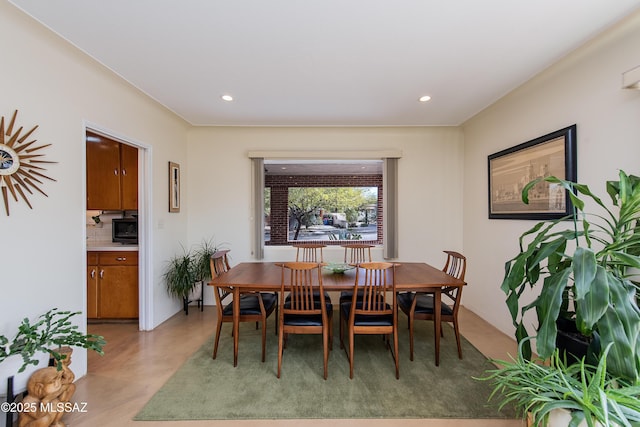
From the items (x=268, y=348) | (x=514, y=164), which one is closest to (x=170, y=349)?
(x=268, y=348)

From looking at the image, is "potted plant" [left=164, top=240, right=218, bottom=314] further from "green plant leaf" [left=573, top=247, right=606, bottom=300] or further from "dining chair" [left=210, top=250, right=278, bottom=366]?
"green plant leaf" [left=573, top=247, right=606, bottom=300]

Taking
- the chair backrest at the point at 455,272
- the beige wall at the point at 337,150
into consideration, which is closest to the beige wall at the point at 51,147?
the beige wall at the point at 337,150

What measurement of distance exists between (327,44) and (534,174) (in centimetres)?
223

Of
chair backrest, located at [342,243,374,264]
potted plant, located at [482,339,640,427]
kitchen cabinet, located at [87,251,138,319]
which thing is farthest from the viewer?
chair backrest, located at [342,243,374,264]

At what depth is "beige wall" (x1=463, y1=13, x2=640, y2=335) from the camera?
5.92 feet

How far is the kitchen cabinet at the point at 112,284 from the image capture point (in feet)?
10.1

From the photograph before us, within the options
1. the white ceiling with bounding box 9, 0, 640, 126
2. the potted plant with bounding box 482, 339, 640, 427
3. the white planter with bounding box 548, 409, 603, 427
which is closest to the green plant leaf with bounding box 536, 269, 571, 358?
the potted plant with bounding box 482, 339, 640, 427

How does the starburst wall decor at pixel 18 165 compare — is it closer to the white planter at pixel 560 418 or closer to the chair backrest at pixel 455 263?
the white planter at pixel 560 418

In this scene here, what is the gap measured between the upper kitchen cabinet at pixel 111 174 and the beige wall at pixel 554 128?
14.0ft

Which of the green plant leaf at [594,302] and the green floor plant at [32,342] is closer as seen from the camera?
the green plant leaf at [594,302]

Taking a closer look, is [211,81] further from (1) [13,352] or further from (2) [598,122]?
(2) [598,122]

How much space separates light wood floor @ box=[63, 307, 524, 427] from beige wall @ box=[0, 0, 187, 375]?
28cm

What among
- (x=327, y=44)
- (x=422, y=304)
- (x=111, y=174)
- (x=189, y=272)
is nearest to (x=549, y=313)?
(x=422, y=304)

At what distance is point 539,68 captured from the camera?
227cm
